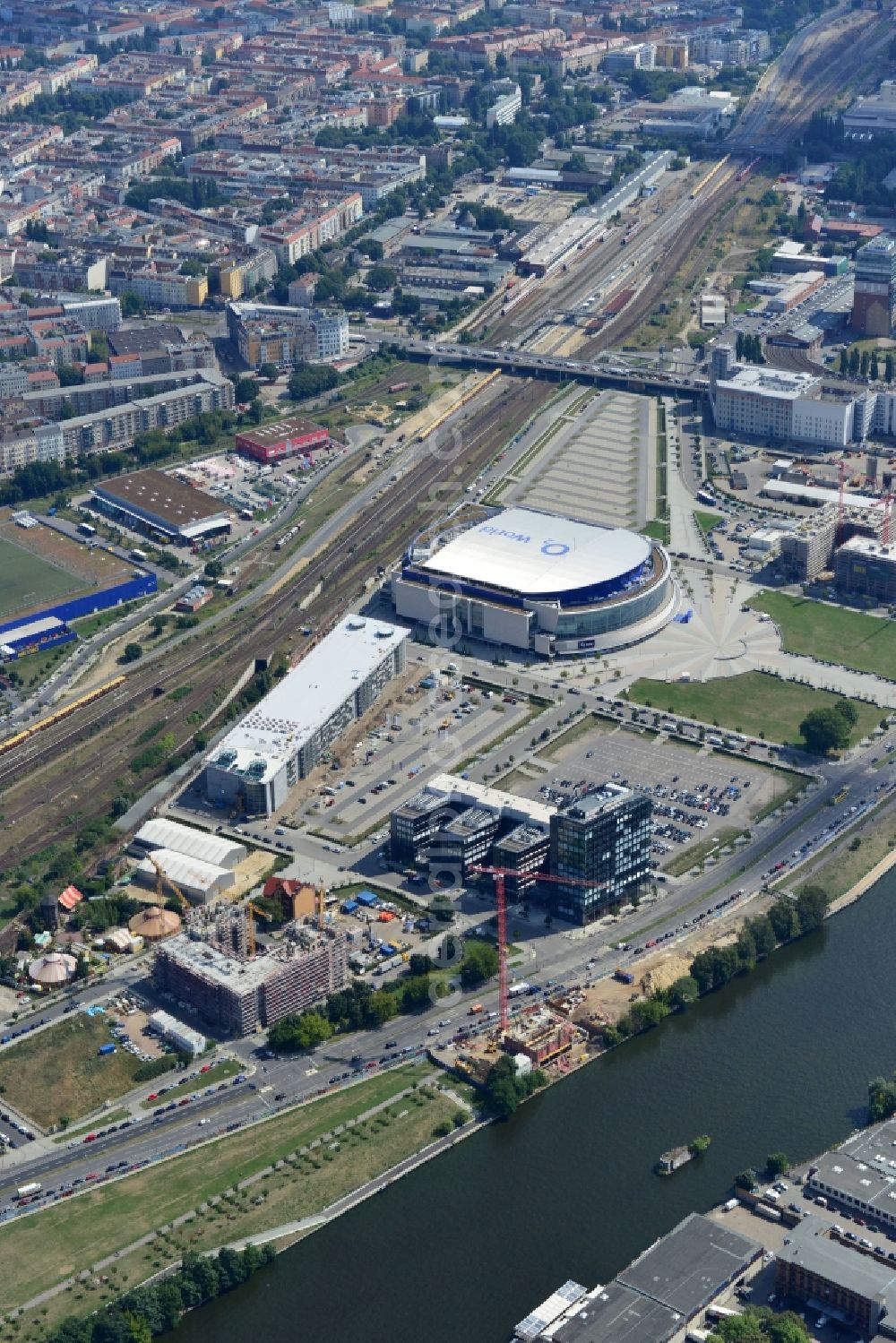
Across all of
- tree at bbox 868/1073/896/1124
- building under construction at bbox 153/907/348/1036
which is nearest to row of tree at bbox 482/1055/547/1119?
building under construction at bbox 153/907/348/1036

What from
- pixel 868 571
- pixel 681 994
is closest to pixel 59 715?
pixel 681 994

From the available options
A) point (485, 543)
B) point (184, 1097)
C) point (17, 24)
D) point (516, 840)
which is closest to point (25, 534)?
point (485, 543)

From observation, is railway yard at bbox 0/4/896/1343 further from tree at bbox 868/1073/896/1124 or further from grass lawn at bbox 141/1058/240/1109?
tree at bbox 868/1073/896/1124

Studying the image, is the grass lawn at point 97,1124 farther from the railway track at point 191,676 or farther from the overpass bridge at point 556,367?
the overpass bridge at point 556,367

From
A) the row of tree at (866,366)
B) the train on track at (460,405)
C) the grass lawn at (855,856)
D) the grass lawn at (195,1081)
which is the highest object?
the row of tree at (866,366)

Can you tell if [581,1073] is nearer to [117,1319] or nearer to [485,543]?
[117,1319]

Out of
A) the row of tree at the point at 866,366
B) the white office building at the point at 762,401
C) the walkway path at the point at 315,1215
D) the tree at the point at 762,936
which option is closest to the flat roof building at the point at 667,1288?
the walkway path at the point at 315,1215

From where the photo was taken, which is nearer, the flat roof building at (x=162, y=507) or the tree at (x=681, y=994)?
the tree at (x=681, y=994)

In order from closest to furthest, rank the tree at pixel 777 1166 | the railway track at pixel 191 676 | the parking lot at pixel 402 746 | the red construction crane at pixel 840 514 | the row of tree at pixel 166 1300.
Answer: the row of tree at pixel 166 1300 < the tree at pixel 777 1166 < the parking lot at pixel 402 746 < the railway track at pixel 191 676 < the red construction crane at pixel 840 514
